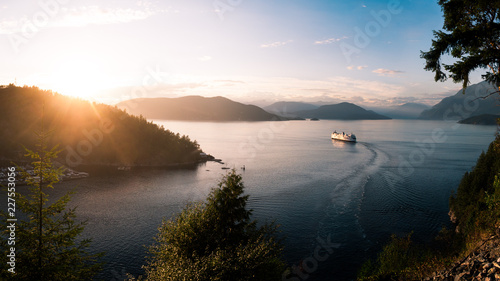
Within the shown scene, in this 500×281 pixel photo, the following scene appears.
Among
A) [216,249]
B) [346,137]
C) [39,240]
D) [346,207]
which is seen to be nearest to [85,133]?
[346,207]

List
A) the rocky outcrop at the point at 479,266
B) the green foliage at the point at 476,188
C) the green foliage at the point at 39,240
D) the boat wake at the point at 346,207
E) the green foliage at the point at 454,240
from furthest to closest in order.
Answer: the boat wake at the point at 346,207, the green foliage at the point at 476,188, the green foliage at the point at 454,240, the green foliage at the point at 39,240, the rocky outcrop at the point at 479,266

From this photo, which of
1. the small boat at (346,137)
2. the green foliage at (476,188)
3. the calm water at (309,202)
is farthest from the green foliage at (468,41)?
the small boat at (346,137)

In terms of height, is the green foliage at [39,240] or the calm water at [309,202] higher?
the green foliage at [39,240]

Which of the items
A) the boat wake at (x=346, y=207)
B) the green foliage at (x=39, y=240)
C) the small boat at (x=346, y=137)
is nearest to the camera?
the green foliage at (x=39, y=240)

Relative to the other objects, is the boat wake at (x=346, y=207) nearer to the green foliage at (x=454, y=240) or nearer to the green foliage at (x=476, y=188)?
the green foliage at (x=454, y=240)

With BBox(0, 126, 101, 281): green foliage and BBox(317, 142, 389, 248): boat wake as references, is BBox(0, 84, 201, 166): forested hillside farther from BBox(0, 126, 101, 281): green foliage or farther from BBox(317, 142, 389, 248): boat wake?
BBox(0, 126, 101, 281): green foliage

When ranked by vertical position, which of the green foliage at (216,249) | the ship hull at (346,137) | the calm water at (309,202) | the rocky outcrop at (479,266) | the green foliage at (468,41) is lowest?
the calm water at (309,202)

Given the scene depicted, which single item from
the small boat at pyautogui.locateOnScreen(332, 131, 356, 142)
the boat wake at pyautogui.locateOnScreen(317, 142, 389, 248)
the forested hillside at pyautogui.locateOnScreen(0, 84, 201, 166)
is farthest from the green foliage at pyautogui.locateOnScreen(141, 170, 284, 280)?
the small boat at pyautogui.locateOnScreen(332, 131, 356, 142)

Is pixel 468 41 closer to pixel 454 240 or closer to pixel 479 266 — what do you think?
pixel 479 266
